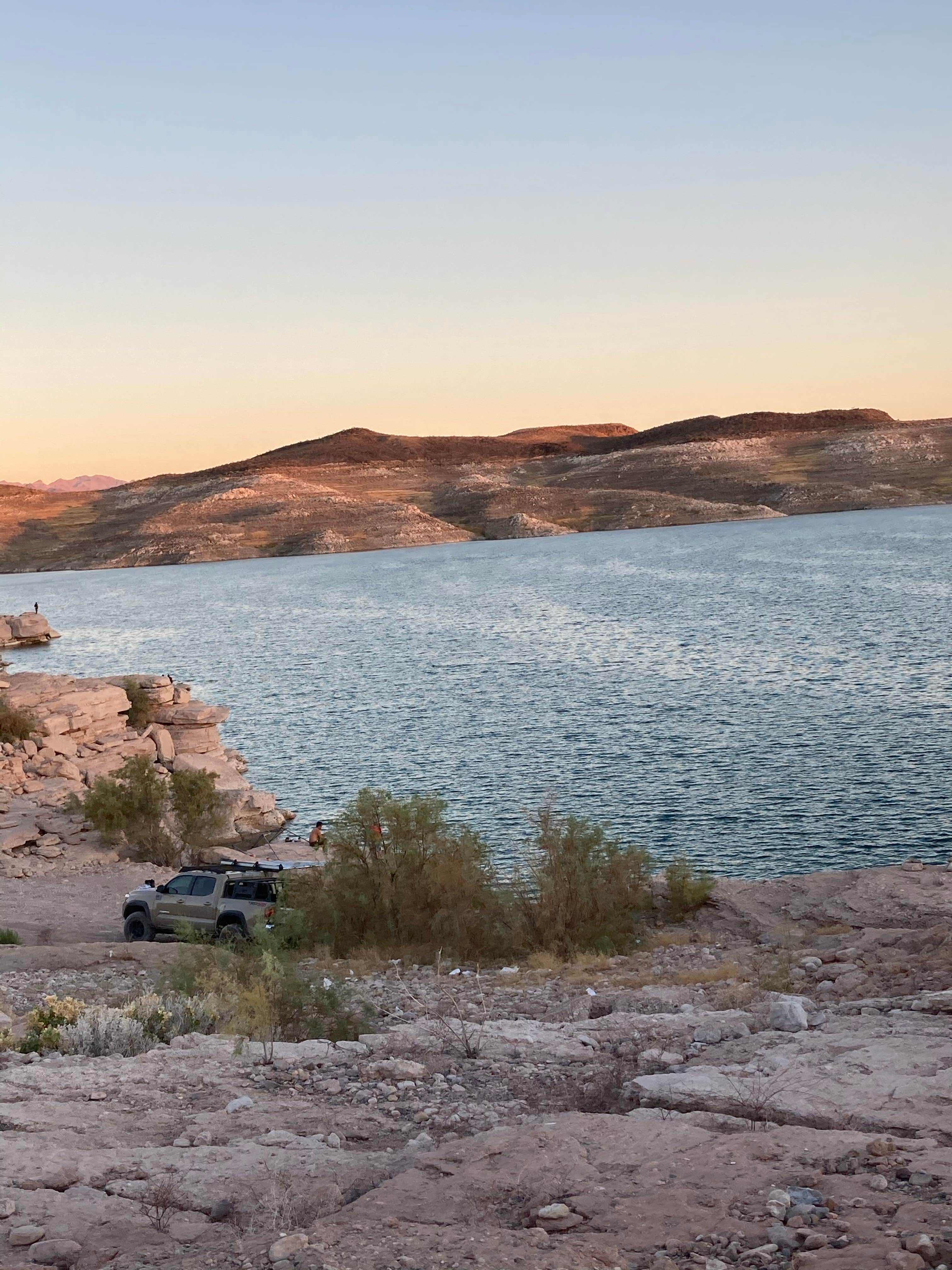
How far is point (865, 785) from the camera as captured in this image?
31156mm

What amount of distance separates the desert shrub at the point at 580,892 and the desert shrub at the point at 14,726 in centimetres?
2347

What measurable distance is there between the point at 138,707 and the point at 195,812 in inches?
651

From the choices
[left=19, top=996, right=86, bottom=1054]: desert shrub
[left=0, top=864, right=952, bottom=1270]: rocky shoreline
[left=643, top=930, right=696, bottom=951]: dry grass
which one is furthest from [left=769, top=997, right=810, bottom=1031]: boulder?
[left=19, top=996, right=86, bottom=1054]: desert shrub

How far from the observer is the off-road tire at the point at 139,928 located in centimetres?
1988

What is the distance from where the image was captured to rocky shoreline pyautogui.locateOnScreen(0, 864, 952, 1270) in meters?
6.15

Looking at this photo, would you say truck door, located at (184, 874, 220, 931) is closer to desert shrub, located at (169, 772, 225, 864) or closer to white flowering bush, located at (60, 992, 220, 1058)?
white flowering bush, located at (60, 992, 220, 1058)

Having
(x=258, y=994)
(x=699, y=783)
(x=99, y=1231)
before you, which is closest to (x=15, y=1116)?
(x=99, y=1231)

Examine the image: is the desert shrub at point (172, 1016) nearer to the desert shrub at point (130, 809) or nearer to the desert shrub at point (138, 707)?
the desert shrub at point (130, 809)

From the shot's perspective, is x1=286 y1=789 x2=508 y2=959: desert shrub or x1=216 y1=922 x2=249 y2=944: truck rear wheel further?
x1=286 y1=789 x2=508 y2=959: desert shrub

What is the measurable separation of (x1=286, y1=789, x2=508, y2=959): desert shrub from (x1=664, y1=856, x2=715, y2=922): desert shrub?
346cm

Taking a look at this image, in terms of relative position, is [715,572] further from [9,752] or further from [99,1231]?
[99,1231]

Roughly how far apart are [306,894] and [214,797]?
10.8 metres

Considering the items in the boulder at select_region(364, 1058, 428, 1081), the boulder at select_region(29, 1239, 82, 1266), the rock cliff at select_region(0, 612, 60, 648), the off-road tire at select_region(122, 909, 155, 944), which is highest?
the rock cliff at select_region(0, 612, 60, 648)

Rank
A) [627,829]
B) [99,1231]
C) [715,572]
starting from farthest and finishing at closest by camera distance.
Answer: [715,572] < [627,829] < [99,1231]
